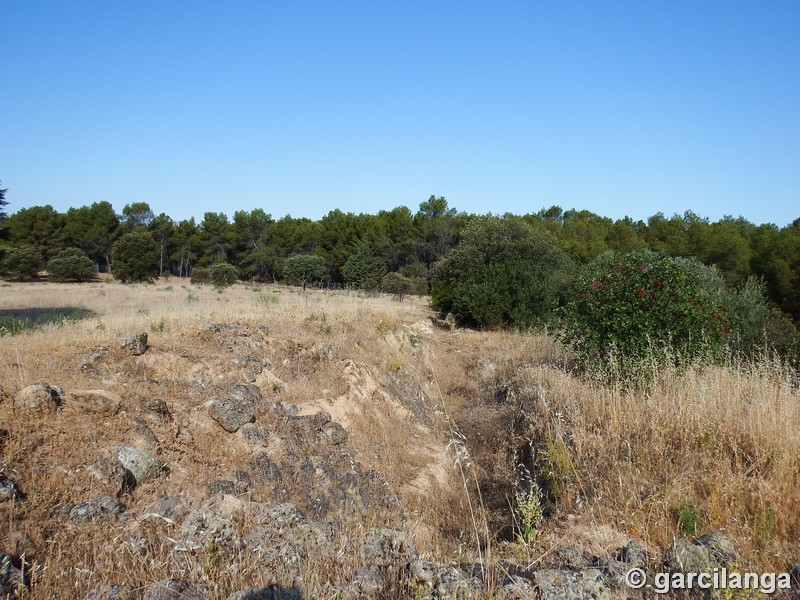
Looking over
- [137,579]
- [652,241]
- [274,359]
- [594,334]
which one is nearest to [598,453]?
[594,334]

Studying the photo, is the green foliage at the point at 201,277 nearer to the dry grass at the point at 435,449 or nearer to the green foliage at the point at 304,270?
the green foliage at the point at 304,270

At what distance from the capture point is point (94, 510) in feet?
13.7

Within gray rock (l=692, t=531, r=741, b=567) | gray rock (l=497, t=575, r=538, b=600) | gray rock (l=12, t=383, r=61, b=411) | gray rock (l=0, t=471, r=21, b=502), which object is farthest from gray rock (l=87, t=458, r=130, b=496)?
gray rock (l=692, t=531, r=741, b=567)

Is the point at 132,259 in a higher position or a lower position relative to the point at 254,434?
higher

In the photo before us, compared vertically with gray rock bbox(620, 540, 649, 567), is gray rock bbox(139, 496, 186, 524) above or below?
below

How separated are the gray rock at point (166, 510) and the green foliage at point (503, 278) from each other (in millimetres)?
12136

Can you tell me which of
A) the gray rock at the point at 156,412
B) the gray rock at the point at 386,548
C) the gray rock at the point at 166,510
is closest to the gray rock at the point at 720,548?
the gray rock at the point at 386,548

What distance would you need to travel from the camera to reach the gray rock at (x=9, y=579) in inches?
117

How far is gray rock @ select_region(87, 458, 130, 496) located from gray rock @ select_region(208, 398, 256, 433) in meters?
1.70

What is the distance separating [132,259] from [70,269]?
4.66 meters

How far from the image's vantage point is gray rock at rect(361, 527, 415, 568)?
11.5ft

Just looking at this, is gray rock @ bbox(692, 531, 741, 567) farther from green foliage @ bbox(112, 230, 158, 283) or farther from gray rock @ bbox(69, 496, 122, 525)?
green foliage @ bbox(112, 230, 158, 283)

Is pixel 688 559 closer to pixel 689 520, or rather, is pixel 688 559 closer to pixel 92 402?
pixel 689 520

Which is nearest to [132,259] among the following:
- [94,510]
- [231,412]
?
[231,412]
